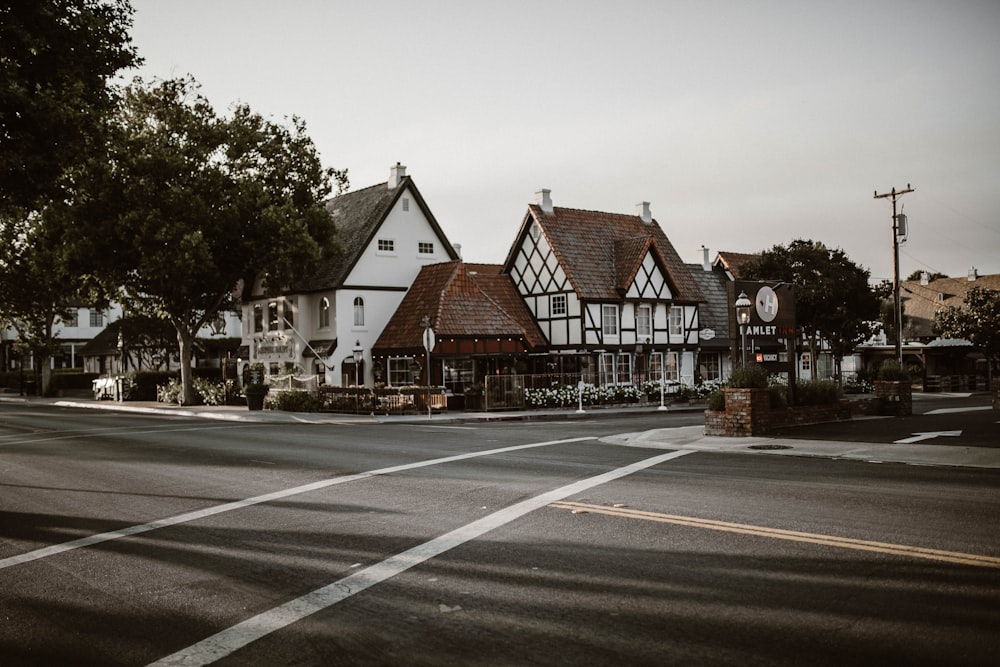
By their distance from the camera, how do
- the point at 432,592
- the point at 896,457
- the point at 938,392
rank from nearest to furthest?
the point at 432,592
the point at 896,457
the point at 938,392

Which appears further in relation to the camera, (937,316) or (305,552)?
(937,316)

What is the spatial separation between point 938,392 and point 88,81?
4780cm

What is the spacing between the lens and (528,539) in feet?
25.8

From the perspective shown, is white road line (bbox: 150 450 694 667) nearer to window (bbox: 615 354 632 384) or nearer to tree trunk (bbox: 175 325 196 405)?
window (bbox: 615 354 632 384)

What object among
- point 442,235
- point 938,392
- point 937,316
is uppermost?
point 442,235

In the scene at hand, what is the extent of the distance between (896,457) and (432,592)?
9.99m

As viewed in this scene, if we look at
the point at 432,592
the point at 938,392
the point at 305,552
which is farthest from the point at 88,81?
the point at 938,392

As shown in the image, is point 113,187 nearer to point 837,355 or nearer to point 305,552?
point 305,552

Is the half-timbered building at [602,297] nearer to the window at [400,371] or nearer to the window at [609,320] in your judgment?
the window at [609,320]

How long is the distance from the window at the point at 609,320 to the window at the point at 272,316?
17.1 meters

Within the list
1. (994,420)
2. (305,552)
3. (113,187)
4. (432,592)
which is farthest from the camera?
(113,187)

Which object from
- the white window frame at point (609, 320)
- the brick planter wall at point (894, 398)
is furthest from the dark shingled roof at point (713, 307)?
the brick planter wall at point (894, 398)

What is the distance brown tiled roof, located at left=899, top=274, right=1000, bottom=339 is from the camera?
62438 millimetres

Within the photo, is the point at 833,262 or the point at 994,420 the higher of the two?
the point at 833,262
